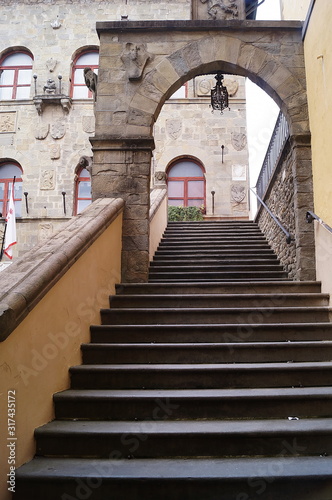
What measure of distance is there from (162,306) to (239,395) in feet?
5.78

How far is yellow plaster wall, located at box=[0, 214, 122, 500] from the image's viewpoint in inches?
90.2

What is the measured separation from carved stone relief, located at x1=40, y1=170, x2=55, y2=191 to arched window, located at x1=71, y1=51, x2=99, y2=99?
9.19 ft

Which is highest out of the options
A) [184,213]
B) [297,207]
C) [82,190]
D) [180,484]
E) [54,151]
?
[54,151]

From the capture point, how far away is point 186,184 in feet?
47.3

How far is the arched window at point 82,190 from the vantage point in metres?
14.5

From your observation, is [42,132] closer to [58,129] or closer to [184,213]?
[58,129]

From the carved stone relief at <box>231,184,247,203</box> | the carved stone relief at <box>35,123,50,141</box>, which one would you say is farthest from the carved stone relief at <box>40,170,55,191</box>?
the carved stone relief at <box>231,184,247,203</box>

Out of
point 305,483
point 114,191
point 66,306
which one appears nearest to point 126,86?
point 114,191

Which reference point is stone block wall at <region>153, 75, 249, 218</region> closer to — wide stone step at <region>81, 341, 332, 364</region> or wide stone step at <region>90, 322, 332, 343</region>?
wide stone step at <region>90, 322, 332, 343</region>

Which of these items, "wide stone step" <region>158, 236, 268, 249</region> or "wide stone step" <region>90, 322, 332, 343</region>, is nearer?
"wide stone step" <region>90, 322, 332, 343</region>

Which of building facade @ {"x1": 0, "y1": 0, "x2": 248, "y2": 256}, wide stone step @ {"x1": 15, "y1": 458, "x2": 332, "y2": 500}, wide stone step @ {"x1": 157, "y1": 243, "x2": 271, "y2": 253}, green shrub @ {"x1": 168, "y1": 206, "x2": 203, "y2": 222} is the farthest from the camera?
building facade @ {"x1": 0, "y1": 0, "x2": 248, "y2": 256}

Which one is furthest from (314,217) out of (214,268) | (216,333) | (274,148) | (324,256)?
(274,148)

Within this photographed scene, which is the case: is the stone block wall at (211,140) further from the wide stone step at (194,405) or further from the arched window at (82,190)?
the wide stone step at (194,405)

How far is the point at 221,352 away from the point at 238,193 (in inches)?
432
